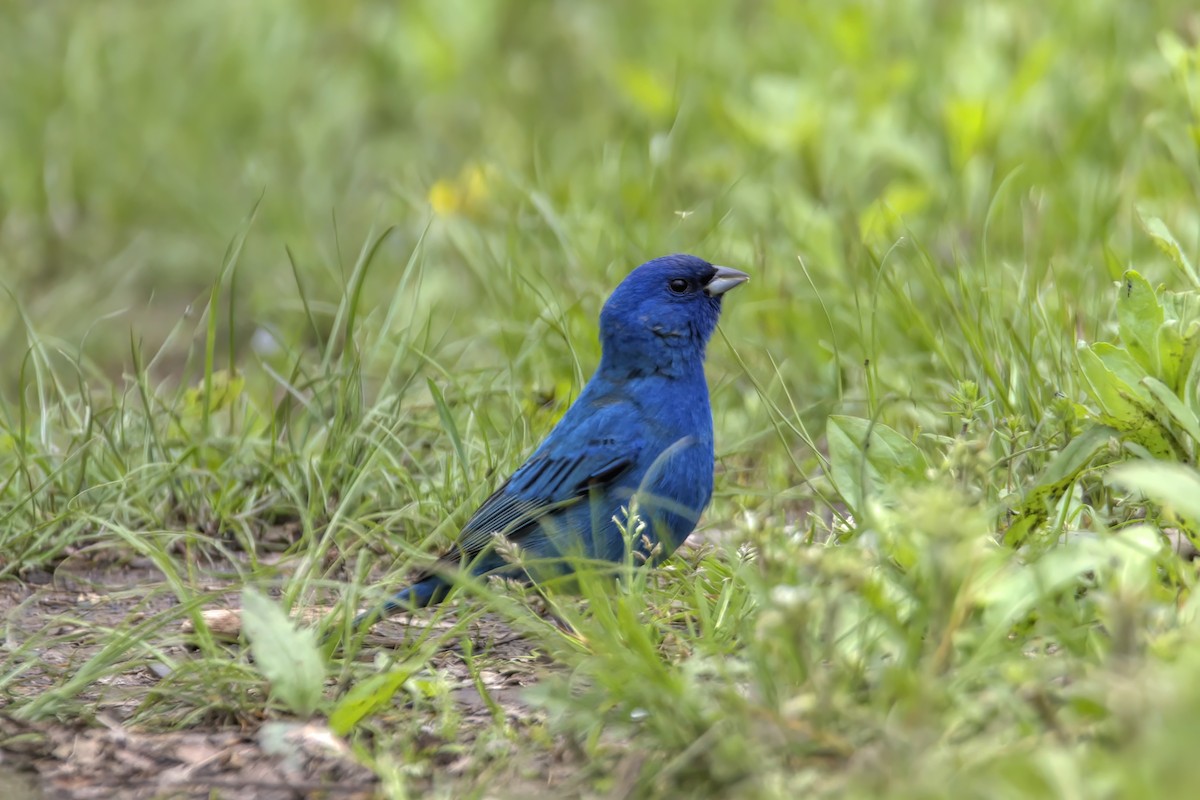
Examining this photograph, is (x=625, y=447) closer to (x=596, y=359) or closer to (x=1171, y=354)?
(x=596, y=359)

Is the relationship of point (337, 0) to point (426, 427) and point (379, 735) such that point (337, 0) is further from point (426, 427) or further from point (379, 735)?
point (379, 735)

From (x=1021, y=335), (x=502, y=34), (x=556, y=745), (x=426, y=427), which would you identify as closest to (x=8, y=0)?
(x=502, y=34)

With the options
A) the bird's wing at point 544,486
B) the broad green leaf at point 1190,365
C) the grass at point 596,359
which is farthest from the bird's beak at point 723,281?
the broad green leaf at point 1190,365

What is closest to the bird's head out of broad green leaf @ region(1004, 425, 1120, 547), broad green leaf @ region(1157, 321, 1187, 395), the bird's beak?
the bird's beak

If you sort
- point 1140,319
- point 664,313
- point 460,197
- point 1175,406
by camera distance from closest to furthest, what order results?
point 1175,406, point 1140,319, point 664,313, point 460,197

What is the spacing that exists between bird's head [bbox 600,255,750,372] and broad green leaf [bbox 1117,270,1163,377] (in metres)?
1.15

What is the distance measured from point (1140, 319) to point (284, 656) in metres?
1.63

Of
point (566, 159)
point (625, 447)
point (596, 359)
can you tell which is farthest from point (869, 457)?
point (566, 159)

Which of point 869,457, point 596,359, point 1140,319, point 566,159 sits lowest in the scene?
point 596,359

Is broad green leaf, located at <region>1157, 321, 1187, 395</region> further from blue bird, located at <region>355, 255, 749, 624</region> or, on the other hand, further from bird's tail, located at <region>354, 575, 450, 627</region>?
bird's tail, located at <region>354, 575, 450, 627</region>

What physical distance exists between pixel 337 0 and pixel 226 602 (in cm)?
513

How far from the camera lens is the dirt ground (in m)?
2.34

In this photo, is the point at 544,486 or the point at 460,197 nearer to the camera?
the point at 544,486

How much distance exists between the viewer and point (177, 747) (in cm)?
248
